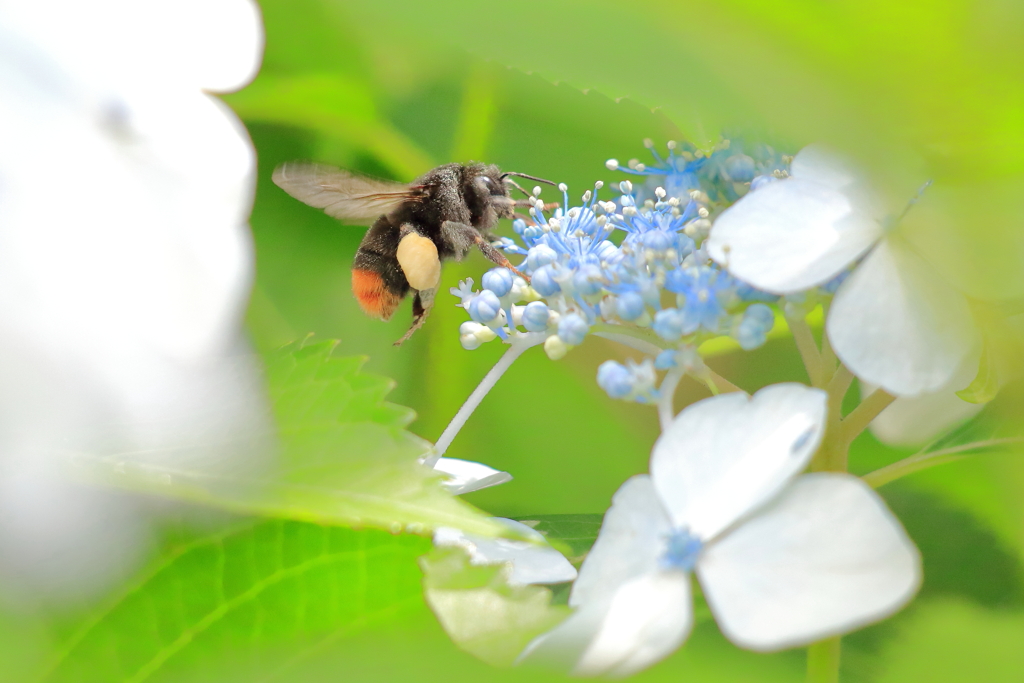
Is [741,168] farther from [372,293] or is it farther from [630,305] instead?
Result: [372,293]

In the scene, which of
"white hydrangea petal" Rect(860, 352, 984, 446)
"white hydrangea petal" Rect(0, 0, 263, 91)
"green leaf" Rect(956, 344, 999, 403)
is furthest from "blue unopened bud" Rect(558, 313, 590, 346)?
"white hydrangea petal" Rect(0, 0, 263, 91)

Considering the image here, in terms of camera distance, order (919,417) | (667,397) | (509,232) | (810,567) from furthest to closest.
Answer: (509,232) → (919,417) → (667,397) → (810,567)

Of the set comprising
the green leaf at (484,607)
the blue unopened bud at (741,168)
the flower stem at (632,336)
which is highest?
the blue unopened bud at (741,168)

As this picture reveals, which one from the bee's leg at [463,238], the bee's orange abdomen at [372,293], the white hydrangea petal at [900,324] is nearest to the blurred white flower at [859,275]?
the white hydrangea petal at [900,324]

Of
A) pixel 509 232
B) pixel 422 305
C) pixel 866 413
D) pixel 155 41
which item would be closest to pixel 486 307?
pixel 866 413

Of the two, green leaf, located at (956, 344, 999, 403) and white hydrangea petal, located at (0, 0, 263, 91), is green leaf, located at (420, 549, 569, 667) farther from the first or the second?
white hydrangea petal, located at (0, 0, 263, 91)

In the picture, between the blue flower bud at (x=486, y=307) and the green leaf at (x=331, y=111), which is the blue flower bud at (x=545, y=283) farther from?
the green leaf at (x=331, y=111)
